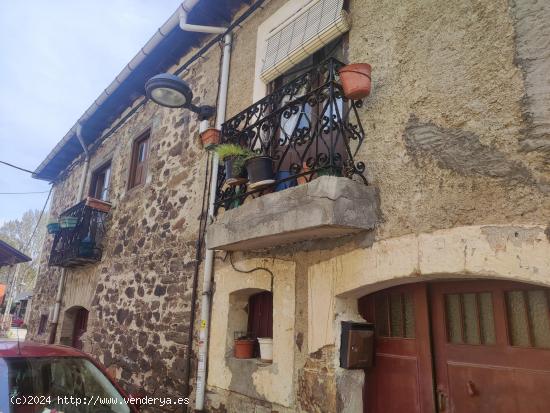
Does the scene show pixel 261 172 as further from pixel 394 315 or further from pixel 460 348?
pixel 460 348

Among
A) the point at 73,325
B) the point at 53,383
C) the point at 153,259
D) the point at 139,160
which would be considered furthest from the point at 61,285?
the point at 53,383

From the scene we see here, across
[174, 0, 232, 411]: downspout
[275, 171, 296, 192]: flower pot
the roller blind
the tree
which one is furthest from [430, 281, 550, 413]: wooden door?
the tree

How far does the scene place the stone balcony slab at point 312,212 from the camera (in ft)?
9.25

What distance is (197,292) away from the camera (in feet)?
15.5

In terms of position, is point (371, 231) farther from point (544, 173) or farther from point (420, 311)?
point (544, 173)

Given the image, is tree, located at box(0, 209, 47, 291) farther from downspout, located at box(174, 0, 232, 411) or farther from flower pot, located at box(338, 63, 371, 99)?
flower pot, located at box(338, 63, 371, 99)

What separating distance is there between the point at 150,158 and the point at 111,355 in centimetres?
317

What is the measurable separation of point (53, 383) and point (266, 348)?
179 centimetres

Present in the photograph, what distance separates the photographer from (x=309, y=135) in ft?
11.8

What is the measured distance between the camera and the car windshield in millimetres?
2764

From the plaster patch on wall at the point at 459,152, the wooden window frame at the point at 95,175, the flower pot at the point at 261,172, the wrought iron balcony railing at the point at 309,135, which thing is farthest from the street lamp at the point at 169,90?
the wooden window frame at the point at 95,175

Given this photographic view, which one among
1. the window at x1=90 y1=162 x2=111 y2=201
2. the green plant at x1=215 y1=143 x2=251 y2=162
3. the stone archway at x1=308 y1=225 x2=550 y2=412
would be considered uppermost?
the window at x1=90 y1=162 x2=111 y2=201

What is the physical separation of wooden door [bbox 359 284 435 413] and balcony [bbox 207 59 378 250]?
0.63 metres

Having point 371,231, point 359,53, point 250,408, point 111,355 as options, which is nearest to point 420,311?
point 371,231
